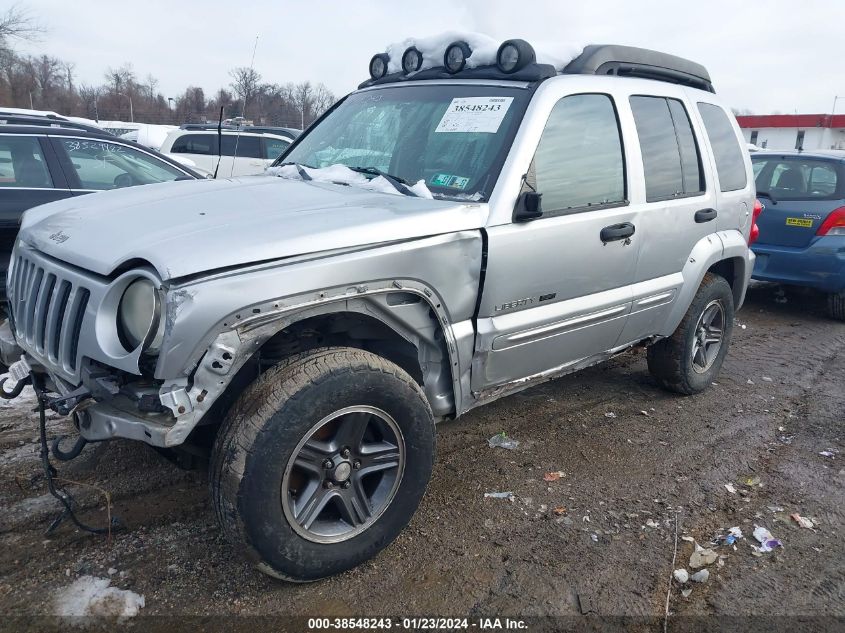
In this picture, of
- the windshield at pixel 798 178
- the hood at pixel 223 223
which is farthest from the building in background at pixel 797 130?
the hood at pixel 223 223

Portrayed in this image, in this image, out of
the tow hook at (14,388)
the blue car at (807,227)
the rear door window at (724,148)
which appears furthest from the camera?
the blue car at (807,227)

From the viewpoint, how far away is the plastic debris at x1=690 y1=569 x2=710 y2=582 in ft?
9.28

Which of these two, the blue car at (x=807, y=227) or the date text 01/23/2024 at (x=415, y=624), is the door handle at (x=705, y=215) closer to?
the date text 01/23/2024 at (x=415, y=624)

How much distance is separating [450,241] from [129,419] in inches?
54.4

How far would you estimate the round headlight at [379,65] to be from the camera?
13.2 feet

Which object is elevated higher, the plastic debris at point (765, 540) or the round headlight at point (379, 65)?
the round headlight at point (379, 65)

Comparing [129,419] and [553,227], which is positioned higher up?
[553,227]

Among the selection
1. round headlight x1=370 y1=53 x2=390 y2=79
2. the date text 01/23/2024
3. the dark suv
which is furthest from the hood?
the dark suv

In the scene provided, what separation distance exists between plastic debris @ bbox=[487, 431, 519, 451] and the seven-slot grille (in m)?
2.34

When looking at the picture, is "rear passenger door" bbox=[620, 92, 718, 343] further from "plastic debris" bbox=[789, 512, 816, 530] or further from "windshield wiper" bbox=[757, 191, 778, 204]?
"windshield wiper" bbox=[757, 191, 778, 204]

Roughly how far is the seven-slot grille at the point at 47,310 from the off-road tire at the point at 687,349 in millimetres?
3580

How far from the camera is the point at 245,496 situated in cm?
231

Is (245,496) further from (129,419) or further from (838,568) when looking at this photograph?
(838,568)

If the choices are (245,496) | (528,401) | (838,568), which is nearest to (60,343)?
(245,496)
